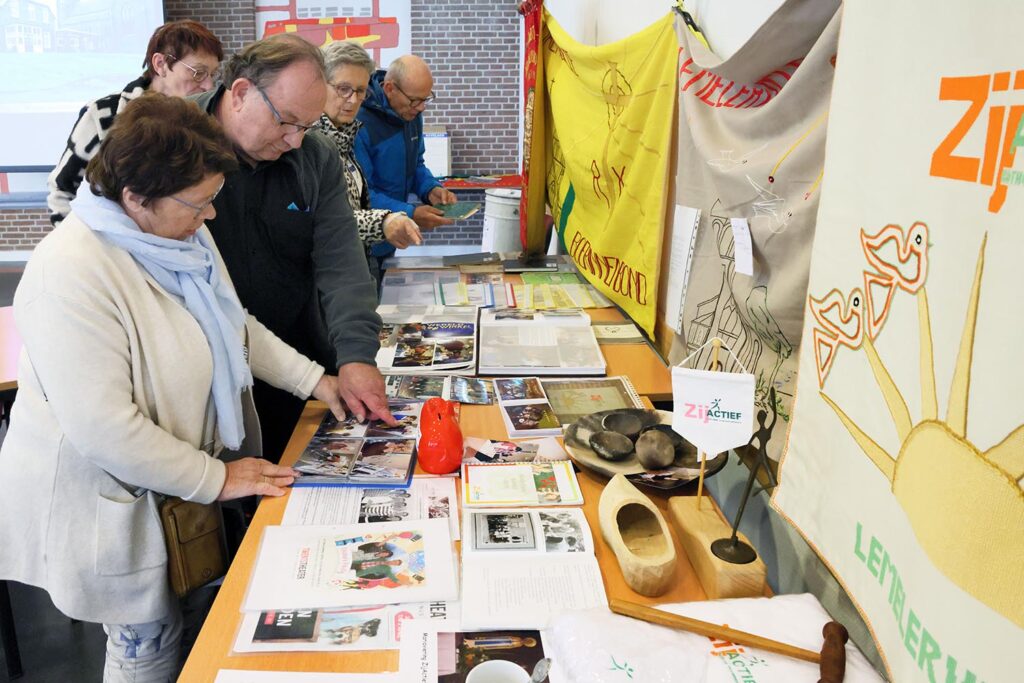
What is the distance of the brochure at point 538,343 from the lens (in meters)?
2.05

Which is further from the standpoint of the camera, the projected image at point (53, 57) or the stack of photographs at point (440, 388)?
the projected image at point (53, 57)

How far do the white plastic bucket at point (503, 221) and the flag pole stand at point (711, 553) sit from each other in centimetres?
251

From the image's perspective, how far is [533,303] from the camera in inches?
106

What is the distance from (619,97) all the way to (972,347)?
1.85 metres

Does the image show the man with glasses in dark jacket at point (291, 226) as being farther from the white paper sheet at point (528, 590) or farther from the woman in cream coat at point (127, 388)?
the white paper sheet at point (528, 590)

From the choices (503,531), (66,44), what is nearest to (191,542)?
(503,531)

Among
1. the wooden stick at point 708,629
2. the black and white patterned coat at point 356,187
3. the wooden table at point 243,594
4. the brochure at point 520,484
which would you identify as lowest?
the wooden table at point 243,594

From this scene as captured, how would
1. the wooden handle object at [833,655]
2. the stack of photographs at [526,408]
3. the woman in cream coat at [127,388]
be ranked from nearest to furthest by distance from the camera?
1. the wooden handle object at [833,655]
2. the woman in cream coat at [127,388]
3. the stack of photographs at [526,408]

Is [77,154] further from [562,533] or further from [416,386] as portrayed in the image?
[562,533]

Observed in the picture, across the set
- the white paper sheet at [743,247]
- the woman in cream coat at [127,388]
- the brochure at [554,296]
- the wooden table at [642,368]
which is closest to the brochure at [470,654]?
the woman in cream coat at [127,388]

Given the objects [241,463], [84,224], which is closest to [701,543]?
[241,463]

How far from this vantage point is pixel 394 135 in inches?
123

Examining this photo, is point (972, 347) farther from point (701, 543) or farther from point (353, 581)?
point (353, 581)

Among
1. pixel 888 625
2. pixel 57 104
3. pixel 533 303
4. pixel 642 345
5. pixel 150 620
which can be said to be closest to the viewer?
pixel 888 625
